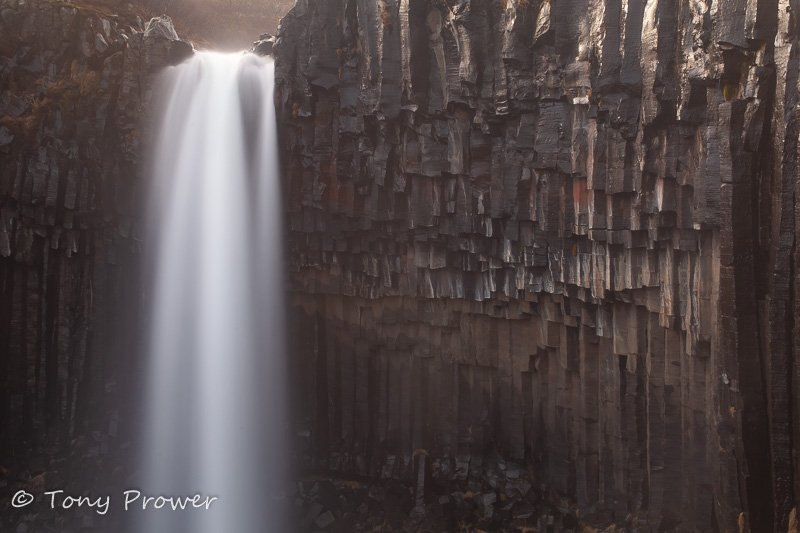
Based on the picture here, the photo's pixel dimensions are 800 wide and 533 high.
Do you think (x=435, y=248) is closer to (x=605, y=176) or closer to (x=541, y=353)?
(x=541, y=353)

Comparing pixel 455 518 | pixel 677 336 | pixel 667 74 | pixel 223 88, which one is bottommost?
pixel 455 518

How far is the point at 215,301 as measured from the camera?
52.9 feet

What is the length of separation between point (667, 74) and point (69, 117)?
12.5m

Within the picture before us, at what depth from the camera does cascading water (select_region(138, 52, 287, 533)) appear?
1579cm

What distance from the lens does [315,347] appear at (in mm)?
16797

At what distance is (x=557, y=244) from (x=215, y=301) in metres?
7.80

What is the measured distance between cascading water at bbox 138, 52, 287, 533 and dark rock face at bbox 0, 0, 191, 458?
2.48 feet

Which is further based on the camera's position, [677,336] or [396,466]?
[396,466]

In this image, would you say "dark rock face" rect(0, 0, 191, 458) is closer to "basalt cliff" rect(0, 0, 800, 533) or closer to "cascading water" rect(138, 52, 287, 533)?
"basalt cliff" rect(0, 0, 800, 533)

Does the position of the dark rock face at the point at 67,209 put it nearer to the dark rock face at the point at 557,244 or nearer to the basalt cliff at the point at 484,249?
the basalt cliff at the point at 484,249

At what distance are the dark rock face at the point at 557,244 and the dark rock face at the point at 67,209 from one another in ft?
12.3

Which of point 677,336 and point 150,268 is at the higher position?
point 150,268

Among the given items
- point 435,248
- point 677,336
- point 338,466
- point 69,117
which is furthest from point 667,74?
point 69,117

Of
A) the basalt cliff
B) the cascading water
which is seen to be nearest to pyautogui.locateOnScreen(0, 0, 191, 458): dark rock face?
the basalt cliff
